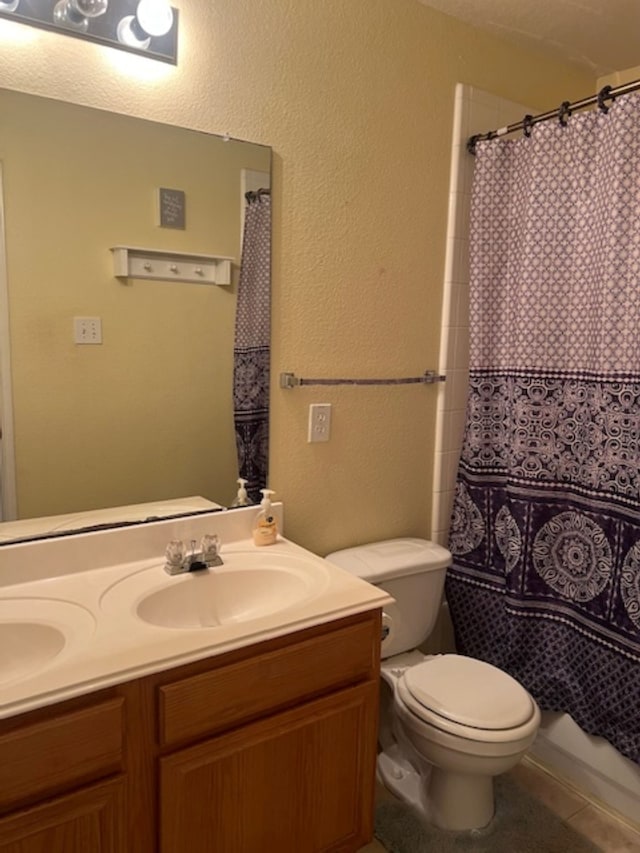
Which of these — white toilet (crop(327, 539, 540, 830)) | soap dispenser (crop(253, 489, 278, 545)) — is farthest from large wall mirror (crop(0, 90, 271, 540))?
white toilet (crop(327, 539, 540, 830))

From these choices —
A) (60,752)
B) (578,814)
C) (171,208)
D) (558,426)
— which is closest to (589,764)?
(578,814)

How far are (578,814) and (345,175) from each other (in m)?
2.07

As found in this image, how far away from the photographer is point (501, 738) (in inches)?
62.2

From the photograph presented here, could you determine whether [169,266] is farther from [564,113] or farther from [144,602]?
[564,113]

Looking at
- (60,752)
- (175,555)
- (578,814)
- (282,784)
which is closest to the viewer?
(60,752)

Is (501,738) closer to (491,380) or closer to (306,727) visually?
(306,727)

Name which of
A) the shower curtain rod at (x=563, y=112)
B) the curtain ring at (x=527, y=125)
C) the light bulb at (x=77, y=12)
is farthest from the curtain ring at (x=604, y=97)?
the light bulb at (x=77, y=12)

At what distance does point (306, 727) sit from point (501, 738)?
1.85 feet

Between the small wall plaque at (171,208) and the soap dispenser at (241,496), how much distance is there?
2.35 feet

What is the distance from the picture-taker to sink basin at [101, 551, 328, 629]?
1.43m

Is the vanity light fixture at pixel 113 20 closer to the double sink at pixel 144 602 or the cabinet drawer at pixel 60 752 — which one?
the double sink at pixel 144 602

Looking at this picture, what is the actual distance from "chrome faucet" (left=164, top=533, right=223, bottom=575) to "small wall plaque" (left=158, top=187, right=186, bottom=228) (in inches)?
32.1

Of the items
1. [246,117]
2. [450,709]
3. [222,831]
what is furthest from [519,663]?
[246,117]

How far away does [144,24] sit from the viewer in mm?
1444
